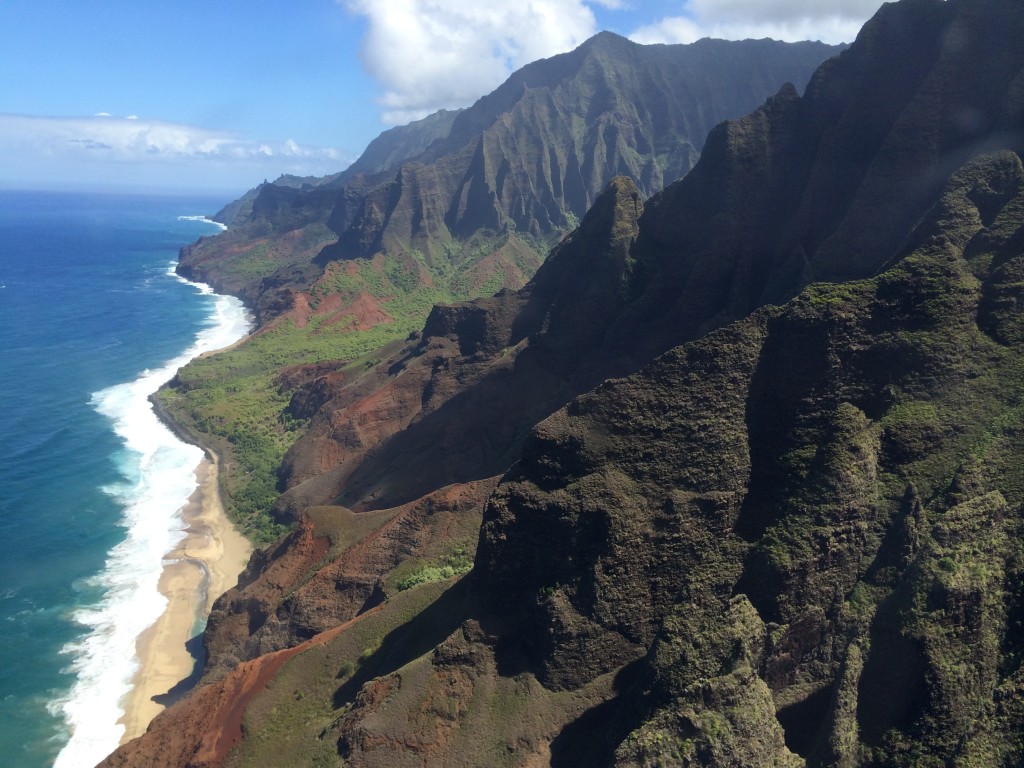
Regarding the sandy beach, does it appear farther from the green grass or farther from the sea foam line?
the green grass

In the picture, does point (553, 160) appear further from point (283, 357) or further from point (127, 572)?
point (127, 572)

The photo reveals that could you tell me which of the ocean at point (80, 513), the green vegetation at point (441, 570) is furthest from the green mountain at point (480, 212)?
the green vegetation at point (441, 570)

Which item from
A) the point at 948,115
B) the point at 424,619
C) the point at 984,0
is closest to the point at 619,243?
the point at 948,115

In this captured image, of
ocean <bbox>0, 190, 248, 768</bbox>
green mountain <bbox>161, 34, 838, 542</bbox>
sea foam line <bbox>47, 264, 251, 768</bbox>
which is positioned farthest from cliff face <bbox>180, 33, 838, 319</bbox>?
sea foam line <bbox>47, 264, 251, 768</bbox>

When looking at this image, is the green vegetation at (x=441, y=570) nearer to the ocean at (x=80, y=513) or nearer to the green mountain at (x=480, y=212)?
the ocean at (x=80, y=513)

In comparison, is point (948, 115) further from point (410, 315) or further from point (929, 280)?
point (410, 315)

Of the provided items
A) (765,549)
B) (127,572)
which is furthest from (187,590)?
(765,549)
